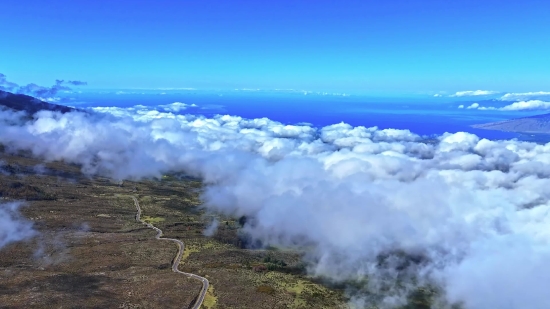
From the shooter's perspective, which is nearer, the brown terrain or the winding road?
the brown terrain

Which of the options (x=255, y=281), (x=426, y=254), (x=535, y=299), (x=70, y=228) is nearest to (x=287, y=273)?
(x=255, y=281)

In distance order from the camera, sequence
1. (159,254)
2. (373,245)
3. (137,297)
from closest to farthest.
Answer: (137,297)
(159,254)
(373,245)

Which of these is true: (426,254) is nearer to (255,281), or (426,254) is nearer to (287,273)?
(287,273)

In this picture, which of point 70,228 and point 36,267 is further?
point 70,228

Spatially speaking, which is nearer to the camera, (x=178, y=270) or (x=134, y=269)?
(x=134, y=269)

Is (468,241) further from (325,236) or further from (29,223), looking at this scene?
(29,223)

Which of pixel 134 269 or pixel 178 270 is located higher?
pixel 134 269

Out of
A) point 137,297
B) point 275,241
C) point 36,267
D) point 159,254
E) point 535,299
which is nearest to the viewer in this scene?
point 137,297

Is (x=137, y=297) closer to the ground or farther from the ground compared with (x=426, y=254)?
farther from the ground
